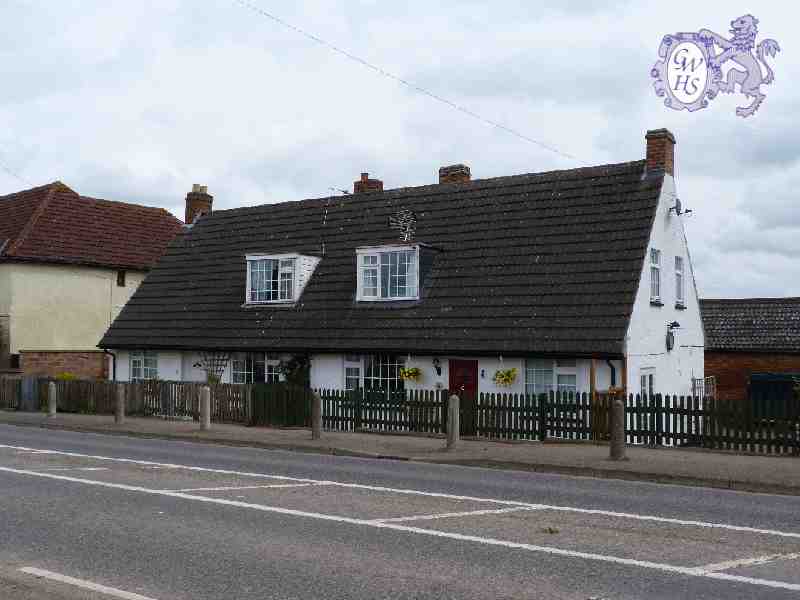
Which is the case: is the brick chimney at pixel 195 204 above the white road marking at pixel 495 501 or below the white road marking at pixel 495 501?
above

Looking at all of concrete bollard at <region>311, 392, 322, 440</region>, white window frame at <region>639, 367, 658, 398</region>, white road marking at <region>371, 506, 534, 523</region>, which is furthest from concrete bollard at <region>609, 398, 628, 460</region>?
white window frame at <region>639, 367, 658, 398</region>

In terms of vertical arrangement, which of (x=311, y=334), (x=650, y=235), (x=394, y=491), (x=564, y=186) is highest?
(x=564, y=186)

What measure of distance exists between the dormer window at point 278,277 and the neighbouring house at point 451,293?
0.05 meters

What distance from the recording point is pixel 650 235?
24141mm

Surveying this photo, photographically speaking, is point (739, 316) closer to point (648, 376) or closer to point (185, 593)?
point (648, 376)

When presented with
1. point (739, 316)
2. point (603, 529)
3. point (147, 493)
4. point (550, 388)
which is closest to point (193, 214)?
point (550, 388)

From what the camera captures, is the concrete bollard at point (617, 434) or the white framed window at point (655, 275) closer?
the concrete bollard at point (617, 434)

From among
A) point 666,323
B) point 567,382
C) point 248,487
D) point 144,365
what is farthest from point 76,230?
point 248,487

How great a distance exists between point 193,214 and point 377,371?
14800 mm

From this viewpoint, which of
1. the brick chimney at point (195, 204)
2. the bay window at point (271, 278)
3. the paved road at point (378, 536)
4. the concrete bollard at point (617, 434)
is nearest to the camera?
the paved road at point (378, 536)

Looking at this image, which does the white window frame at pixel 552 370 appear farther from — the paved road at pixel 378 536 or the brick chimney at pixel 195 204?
the brick chimney at pixel 195 204

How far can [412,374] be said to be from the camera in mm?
25078

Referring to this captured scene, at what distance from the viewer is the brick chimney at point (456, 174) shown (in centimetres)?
3192

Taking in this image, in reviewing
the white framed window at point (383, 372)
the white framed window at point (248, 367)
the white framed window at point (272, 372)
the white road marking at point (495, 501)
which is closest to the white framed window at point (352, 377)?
the white framed window at point (383, 372)
